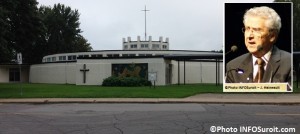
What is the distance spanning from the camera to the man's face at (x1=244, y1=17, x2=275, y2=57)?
26.8m

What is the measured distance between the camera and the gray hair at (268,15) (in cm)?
2777

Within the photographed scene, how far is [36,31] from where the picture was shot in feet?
123

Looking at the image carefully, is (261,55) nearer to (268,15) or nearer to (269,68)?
(269,68)

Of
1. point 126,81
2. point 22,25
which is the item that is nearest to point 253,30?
point 126,81

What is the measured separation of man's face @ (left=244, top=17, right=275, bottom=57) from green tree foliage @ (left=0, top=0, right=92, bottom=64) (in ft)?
54.3

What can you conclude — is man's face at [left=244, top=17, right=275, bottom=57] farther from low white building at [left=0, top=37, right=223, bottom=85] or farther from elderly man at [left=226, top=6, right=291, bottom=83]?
low white building at [left=0, top=37, right=223, bottom=85]

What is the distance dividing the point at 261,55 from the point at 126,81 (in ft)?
52.6

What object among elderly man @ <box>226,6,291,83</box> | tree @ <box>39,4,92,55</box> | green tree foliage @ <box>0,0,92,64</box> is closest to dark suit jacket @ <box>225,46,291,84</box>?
elderly man @ <box>226,6,291,83</box>

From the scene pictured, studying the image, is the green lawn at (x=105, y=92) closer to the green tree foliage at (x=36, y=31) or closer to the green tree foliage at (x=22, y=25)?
the green tree foliage at (x=36, y=31)

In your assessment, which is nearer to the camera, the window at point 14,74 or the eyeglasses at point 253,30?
the eyeglasses at point 253,30

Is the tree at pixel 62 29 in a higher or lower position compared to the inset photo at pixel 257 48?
higher

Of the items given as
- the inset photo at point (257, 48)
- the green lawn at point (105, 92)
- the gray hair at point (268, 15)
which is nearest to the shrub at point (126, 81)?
the green lawn at point (105, 92)

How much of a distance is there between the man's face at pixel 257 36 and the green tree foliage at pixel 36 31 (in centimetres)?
1656

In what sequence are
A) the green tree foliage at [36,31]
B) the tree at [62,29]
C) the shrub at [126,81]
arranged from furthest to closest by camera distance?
the tree at [62,29], the shrub at [126,81], the green tree foliage at [36,31]
